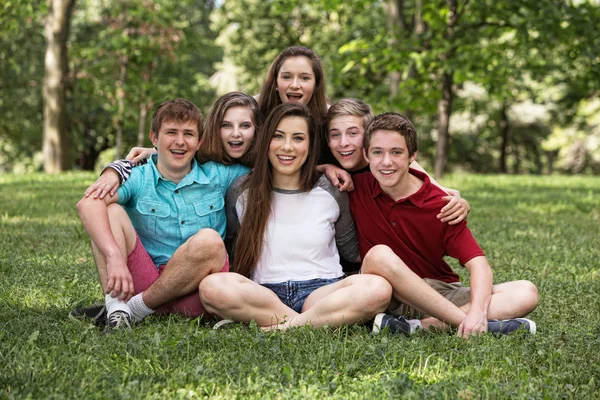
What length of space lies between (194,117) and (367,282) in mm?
1362

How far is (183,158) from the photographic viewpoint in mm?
4188

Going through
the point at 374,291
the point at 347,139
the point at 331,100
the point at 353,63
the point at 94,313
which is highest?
the point at 353,63

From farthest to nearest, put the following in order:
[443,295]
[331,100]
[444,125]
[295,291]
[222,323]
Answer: [444,125] < [331,100] < [443,295] < [295,291] < [222,323]

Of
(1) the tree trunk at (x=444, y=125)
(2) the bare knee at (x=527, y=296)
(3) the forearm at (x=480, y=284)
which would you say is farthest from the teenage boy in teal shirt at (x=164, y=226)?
(1) the tree trunk at (x=444, y=125)

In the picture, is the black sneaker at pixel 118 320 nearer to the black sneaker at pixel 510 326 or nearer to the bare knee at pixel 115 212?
the bare knee at pixel 115 212

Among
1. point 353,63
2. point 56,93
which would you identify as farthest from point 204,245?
point 56,93

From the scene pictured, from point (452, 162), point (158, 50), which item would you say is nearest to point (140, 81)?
point (158, 50)

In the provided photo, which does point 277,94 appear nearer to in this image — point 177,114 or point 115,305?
point 177,114

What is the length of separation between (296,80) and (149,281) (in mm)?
1696

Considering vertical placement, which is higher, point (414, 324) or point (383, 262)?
point (383, 262)

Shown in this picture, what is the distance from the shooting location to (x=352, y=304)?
380cm

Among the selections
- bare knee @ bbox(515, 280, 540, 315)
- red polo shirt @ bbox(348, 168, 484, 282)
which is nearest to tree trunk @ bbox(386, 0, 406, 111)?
red polo shirt @ bbox(348, 168, 484, 282)

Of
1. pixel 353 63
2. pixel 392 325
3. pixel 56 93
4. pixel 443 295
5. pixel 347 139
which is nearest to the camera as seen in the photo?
Result: pixel 392 325

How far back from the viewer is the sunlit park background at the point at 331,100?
302 centimetres
